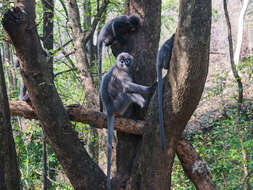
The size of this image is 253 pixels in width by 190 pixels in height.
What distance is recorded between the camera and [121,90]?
17.2ft

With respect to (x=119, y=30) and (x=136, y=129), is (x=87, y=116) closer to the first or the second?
(x=136, y=129)

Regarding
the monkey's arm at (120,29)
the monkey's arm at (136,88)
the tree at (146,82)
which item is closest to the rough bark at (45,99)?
the tree at (146,82)

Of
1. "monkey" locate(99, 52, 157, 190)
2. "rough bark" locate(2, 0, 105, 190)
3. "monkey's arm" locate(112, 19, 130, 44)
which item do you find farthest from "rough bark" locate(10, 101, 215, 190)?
"monkey's arm" locate(112, 19, 130, 44)

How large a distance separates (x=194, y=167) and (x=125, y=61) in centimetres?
187

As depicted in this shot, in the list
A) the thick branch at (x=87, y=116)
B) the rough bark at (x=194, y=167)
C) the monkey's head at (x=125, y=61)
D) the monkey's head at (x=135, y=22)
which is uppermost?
the monkey's head at (x=135, y=22)

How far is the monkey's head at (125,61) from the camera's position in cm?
459

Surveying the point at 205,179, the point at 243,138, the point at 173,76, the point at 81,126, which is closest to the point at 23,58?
the point at 173,76

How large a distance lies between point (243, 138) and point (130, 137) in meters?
3.77

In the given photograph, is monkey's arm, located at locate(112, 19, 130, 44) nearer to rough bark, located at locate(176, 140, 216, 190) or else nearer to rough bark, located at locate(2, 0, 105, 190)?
rough bark, located at locate(2, 0, 105, 190)

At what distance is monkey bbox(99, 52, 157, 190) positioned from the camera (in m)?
4.50

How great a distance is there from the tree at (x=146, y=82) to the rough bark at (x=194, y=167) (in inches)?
21.6

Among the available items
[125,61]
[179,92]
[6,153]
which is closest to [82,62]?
[125,61]

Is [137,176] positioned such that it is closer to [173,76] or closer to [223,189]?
[173,76]

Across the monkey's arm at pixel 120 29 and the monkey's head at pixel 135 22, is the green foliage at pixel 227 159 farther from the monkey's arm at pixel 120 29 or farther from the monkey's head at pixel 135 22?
the monkey's head at pixel 135 22
